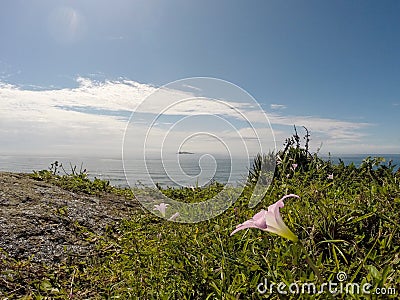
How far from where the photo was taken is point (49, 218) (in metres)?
3.32

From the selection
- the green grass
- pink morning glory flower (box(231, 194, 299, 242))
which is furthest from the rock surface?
pink morning glory flower (box(231, 194, 299, 242))

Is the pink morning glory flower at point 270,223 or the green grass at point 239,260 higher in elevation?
the pink morning glory flower at point 270,223

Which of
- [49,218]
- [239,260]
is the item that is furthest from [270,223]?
[49,218]

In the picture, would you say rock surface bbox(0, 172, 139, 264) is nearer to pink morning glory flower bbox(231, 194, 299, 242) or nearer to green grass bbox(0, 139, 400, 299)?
green grass bbox(0, 139, 400, 299)

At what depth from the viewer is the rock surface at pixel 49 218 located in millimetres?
2816

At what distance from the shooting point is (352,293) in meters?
1.34

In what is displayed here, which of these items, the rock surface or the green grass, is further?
the rock surface

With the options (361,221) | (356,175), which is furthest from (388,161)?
(361,221)

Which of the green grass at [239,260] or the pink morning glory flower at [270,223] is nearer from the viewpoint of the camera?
the pink morning glory flower at [270,223]

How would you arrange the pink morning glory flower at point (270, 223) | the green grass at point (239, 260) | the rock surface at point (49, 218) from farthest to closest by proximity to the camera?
the rock surface at point (49, 218), the green grass at point (239, 260), the pink morning glory flower at point (270, 223)

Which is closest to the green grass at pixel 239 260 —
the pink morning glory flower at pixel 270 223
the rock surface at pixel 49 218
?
Answer: the rock surface at pixel 49 218

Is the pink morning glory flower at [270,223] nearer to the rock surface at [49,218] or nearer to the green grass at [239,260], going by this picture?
the green grass at [239,260]

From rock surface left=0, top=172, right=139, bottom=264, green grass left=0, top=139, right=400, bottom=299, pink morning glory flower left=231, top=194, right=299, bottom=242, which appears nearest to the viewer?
pink morning glory flower left=231, top=194, right=299, bottom=242

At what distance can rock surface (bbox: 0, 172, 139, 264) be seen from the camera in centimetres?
282
